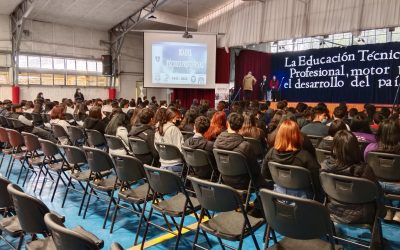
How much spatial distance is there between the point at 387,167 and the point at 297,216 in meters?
1.88

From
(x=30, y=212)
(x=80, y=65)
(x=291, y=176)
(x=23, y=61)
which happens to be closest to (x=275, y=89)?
(x=80, y=65)

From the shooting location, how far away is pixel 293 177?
9.98ft

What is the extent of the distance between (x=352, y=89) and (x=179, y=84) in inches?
276

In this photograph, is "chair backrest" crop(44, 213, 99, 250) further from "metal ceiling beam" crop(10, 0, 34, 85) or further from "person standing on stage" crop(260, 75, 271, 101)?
"person standing on stage" crop(260, 75, 271, 101)

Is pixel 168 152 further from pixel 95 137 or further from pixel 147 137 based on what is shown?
pixel 95 137

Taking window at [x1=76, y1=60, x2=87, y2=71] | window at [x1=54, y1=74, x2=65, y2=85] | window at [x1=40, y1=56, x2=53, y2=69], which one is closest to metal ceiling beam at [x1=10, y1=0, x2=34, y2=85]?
window at [x1=40, y1=56, x2=53, y2=69]

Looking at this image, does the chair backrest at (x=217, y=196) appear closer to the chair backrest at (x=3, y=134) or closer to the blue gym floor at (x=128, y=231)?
the blue gym floor at (x=128, y=231)

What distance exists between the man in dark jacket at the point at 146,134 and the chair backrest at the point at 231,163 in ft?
4.67

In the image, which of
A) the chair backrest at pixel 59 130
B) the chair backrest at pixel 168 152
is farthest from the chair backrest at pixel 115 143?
the chair backrest at pixel 59 130

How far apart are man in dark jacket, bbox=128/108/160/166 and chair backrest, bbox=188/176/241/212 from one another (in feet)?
7.03

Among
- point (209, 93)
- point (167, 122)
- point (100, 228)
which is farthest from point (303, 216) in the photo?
point (209, 93)

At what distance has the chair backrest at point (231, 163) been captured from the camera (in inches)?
135

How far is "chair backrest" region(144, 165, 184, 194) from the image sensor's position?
9.51 feet

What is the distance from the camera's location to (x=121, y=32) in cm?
1786
